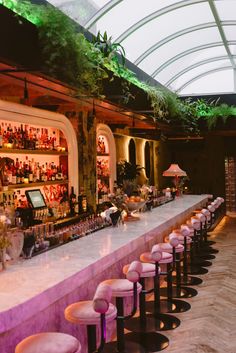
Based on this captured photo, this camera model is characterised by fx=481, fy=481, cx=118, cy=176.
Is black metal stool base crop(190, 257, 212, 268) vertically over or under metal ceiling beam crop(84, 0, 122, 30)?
under

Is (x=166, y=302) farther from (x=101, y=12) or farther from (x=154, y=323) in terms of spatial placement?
(x=101, y=12)

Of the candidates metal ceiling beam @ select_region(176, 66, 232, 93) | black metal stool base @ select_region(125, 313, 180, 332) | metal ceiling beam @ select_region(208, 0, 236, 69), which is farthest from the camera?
metal ceiling beam @ select_region(176, 66, 232, 93)

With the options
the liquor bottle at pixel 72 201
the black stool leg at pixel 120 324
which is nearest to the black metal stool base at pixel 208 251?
the liquor bottle at pixel 72 201

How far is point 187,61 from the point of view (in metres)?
12.1

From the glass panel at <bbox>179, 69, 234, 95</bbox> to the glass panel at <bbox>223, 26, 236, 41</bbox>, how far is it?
7.77 feet

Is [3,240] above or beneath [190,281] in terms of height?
above

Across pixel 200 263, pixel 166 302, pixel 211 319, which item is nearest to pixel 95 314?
pixel 211 319

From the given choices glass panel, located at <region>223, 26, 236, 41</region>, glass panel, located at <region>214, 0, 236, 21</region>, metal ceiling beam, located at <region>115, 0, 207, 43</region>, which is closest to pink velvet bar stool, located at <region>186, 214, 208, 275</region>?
metal ceiling beam, located at <region>115, 0, 207, 43</region>

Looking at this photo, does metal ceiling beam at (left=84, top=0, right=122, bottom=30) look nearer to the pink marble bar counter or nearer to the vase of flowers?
the pink marble bar counter

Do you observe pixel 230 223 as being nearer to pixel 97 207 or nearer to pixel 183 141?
pixel 183 141

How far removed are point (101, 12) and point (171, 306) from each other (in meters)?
4.53

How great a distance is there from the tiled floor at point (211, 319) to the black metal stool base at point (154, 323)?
0.08 m

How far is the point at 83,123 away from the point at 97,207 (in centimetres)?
138

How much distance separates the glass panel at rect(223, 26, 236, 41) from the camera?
9.97 m
